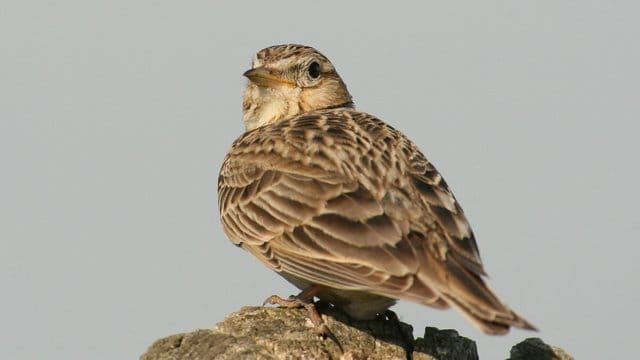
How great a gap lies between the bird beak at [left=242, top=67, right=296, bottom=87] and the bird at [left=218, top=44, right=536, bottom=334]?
0.44 feet

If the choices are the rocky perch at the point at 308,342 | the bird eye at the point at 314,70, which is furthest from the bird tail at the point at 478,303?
the bird eye at the point at 314,70

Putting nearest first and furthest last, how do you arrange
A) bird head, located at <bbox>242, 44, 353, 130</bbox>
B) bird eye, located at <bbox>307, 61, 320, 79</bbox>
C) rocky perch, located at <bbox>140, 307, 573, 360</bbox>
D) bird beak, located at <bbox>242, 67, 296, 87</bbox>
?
rocky perch, located at <bbox>140, 307, 573, 360</bbox>
bird beak, located at <bbox>242, 67, 296, 87</bbox>
bird head, located at <bbox>242, 44, 353, 130</bbox>
bird eye, located at <bbox>307, 61, 320, 79</bbox>

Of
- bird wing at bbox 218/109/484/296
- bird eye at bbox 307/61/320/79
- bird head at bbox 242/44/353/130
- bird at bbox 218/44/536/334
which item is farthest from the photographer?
bird eye at bbox 307/61/320/79

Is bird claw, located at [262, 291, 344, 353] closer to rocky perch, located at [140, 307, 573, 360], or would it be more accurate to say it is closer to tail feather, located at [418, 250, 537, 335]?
rocky perch, located at [140, 307, 573, 360]

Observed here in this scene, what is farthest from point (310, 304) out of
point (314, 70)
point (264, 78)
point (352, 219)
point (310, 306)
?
point (314, 70)

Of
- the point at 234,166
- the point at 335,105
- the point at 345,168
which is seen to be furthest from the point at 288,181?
the point at 335,105

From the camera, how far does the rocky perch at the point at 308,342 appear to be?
29.1 ft

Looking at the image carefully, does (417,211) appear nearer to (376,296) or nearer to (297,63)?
(376,296)

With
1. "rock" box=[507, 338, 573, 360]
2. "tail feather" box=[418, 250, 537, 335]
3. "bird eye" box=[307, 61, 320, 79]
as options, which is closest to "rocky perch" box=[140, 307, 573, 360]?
"rock" box=[507, 338, 573, 360]

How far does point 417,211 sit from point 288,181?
1506 millimetres

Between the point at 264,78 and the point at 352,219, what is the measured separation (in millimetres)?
4132

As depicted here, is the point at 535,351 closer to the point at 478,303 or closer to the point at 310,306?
the point at 478,303

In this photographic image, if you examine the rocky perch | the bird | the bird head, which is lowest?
the rocky perch

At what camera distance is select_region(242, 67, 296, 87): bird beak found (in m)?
13.7
